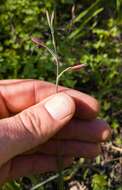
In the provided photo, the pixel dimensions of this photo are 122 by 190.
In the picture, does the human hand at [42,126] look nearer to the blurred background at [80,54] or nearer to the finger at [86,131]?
the finger at [86,131]

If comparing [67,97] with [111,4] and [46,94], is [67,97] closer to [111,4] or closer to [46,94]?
[46,94]

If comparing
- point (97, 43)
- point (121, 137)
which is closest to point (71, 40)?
point (97, 43)

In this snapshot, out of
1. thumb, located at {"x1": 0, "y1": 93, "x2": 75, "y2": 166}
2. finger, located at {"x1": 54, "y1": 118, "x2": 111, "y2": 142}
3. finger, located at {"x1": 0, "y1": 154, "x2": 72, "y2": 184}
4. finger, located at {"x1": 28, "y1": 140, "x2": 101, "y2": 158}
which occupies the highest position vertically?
thumb, located at {"x1": 0, "y1": 93, "x2": 75, "y2": 166}

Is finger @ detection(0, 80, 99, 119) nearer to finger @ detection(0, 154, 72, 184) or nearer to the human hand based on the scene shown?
the human hand

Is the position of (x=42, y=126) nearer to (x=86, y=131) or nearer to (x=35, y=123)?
(x=35, y=123)

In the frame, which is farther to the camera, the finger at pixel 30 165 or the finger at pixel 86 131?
the finger at pixel 30 165

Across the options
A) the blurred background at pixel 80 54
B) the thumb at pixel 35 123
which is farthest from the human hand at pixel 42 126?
the blurred background at pixel 80 54

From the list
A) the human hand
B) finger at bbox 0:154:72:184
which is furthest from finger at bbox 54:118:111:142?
finger at bbox 0:154:72:184
